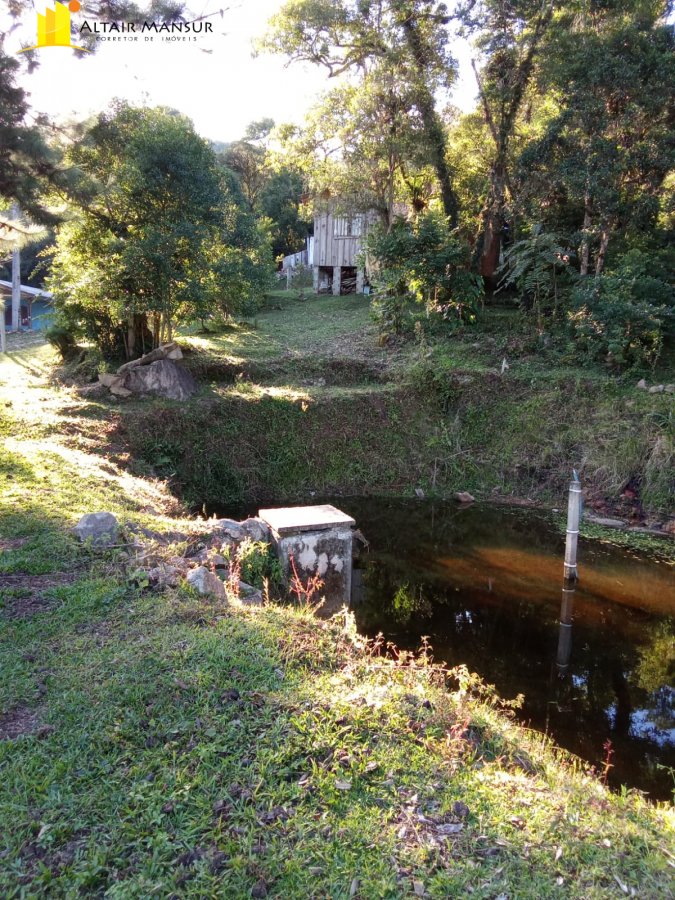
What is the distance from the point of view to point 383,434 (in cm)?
1122

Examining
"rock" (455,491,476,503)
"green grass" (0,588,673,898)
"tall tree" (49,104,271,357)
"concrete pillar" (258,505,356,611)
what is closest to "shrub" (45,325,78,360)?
"tall tree" (49,104,271,357)

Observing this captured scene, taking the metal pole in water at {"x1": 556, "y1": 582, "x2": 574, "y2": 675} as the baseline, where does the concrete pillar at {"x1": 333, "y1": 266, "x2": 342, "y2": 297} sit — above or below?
above

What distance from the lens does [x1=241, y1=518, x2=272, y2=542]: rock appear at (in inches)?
247

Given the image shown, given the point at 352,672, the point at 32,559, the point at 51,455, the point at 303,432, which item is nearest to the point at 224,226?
the point at 303,432

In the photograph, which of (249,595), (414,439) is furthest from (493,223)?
(249,595)

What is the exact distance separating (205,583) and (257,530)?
175 cm

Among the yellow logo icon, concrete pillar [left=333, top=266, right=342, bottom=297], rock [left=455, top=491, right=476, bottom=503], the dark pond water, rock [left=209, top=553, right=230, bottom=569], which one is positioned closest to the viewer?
the dark pond water

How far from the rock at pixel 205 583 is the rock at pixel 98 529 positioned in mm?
984

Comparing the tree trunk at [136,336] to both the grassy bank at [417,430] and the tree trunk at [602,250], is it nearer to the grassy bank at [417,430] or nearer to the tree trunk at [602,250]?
the grassy bank at [417,430]

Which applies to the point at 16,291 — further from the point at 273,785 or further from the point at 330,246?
the point at 273,785

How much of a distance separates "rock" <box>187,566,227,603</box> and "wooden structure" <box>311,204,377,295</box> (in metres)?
17.1

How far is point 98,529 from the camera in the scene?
5273mm

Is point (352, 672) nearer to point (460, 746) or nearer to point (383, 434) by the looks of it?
point (460, 746)

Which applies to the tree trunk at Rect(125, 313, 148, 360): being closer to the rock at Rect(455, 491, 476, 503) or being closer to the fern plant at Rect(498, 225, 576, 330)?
the rock at Rect(455, 491, 476, 503)
